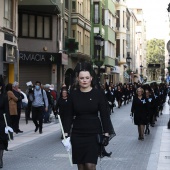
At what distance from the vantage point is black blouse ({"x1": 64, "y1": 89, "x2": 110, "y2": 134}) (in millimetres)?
6828

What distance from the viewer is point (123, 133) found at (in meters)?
17.5

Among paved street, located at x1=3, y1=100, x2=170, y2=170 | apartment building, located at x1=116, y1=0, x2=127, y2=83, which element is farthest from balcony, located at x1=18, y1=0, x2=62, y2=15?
apartment building, located at x1=116, y1=0, x2=127, y2=83

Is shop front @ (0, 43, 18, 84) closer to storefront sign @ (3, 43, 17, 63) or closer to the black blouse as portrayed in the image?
storefront sign @ (3, 43, 17, 63)

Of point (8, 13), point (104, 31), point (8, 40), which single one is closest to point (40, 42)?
point (8, 13)

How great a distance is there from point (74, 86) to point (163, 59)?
140813 millimetres

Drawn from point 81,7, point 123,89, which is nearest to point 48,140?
point 123,89

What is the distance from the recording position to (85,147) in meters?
6.85

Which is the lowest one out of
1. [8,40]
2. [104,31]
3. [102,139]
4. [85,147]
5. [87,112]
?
[85,147]

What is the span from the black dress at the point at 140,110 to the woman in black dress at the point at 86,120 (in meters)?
8.69

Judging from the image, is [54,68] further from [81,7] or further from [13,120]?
[13,120]

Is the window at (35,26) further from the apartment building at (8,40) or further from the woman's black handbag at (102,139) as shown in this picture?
the woman's black handbag at (102,139)

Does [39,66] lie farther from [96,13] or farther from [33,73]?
[96,13]

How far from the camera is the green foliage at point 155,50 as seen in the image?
486ft

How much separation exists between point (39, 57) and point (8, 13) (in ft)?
24.8
